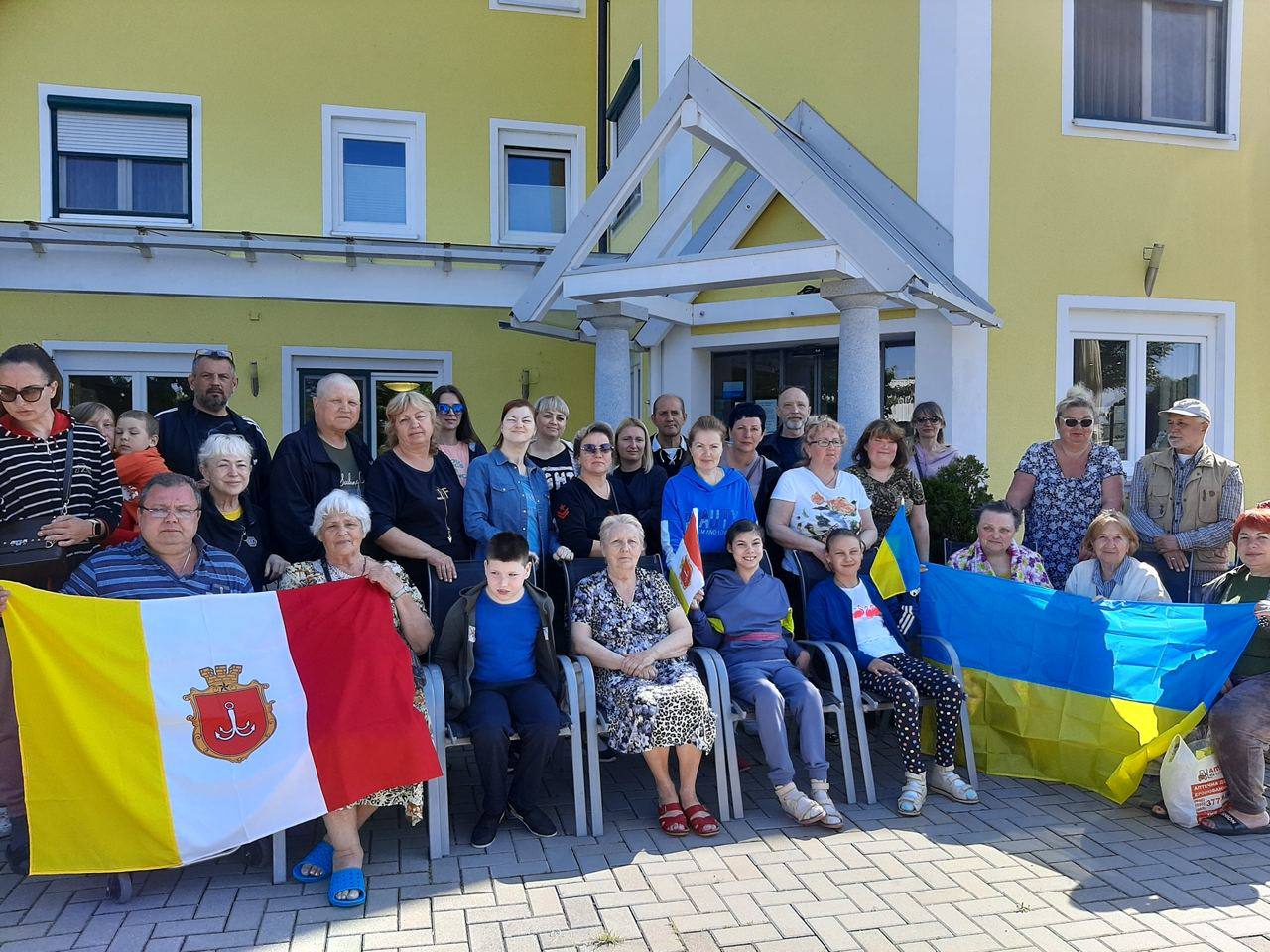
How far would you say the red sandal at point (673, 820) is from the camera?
4051 mm

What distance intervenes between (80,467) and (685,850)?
10.0ft

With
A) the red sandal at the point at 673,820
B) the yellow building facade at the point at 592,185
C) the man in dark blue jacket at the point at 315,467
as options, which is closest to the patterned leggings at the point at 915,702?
the red sandal at the point at 673,820

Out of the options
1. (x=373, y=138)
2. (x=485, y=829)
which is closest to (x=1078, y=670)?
(x=485, y=829)

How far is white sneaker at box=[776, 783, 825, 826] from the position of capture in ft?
13.5

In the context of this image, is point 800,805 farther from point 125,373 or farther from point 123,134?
point 123,134

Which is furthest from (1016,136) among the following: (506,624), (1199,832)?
(506,624)

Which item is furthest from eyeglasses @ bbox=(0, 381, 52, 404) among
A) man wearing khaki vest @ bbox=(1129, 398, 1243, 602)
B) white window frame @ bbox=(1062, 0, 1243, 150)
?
white window frame @ bbox=(1062, 0, 1243, 150)

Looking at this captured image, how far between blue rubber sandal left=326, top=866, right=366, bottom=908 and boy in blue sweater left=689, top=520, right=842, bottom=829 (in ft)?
6.06

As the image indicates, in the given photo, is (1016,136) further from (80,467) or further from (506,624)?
→ (80,467)

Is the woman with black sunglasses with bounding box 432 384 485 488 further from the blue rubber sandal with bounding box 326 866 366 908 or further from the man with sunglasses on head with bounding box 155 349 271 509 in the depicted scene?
the blue rubber sandal with bounding box 326 866 366 908

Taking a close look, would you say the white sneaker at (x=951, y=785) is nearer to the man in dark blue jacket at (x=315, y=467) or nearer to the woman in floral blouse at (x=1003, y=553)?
the woman in floral blouse at (x=1003, y=553)

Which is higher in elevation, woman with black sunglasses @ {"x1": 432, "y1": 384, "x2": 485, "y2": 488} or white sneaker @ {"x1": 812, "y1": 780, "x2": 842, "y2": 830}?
woman with black sunglasses @ {"x1": 432, "y1": 384, "x2": 485, "y2": 488}

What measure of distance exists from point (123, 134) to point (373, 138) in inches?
111

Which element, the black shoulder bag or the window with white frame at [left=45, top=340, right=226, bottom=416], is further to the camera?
the window with white frame at [left=45, top=340, right=226, bottom=416]
